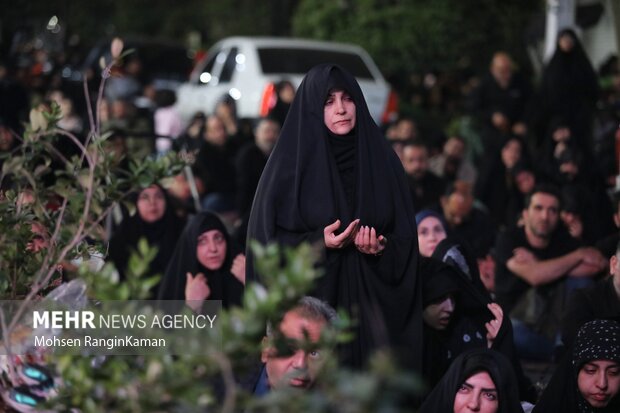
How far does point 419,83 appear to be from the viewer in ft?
69.4

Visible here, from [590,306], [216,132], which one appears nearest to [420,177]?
[216,132]

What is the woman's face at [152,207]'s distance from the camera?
9.13 m

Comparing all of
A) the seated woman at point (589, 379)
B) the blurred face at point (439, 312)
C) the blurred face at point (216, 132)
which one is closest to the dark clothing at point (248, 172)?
the blurred face at point (216, 132)

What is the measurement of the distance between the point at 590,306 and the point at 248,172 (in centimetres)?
518

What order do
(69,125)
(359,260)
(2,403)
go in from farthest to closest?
(69,125)
(359,260)
(2,403)

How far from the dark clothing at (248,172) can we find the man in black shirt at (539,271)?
3104 millimetres

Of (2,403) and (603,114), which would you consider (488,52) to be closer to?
(603,114)

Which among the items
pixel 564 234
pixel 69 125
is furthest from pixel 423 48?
pixel 564 234

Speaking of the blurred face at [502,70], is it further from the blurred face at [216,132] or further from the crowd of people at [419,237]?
the blurred face at [216,132]

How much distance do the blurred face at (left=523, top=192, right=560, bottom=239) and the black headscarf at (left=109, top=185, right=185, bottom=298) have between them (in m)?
2.28

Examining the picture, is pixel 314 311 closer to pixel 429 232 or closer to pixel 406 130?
pixel 429 232

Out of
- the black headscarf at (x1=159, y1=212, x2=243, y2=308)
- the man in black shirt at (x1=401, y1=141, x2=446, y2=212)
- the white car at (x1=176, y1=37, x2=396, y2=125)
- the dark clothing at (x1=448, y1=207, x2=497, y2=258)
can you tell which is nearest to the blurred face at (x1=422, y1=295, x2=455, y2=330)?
the black headscarf at (x1=159, y1=212, x2=243, y2=308)

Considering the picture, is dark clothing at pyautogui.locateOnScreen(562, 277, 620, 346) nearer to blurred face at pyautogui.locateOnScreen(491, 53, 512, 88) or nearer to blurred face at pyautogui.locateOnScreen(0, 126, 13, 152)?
blurred face at pyautogui.locateOnScreen(0, 126, 13, 152)

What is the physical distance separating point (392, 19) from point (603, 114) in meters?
7.37
